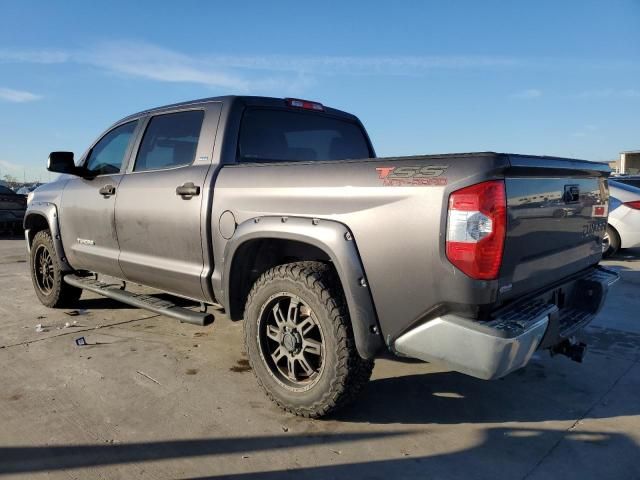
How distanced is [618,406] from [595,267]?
94 cm

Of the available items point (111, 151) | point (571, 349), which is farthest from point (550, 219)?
point (111, 151)

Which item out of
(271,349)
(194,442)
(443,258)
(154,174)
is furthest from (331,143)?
(194,442)

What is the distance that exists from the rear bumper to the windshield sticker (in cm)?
65

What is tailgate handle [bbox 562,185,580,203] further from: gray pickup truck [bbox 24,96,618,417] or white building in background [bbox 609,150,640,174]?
white building in background [bbox 609,150,640,174]

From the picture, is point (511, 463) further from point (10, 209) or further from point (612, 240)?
point (10, 209)

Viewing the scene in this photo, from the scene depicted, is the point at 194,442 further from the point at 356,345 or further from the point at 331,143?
the point at 331,143

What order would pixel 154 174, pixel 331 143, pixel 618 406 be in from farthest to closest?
pixel 331 143 → pixel 154 174 → pixel 618 406

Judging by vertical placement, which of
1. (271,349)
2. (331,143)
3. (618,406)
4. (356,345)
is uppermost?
(331,143)

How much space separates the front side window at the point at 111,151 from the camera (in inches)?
182

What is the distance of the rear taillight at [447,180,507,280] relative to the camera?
2.29m

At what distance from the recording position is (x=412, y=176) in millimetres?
2455

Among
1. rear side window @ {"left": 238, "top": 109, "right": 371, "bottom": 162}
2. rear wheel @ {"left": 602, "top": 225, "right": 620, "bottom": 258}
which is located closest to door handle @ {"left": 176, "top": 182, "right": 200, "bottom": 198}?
rear side window @ {"left": 238, "top": 109, "right": 371, "bottom": 162}

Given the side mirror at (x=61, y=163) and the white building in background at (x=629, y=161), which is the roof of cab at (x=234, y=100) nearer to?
the side mirror at (x=61, y=163)

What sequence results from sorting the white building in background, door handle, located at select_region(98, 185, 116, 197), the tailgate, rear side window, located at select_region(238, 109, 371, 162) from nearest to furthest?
the tailgate < rear side window, located at select_region(238, 109, 371, 162) < door handle, located at select_region(98, 185, 116, 197) < the white building in background
